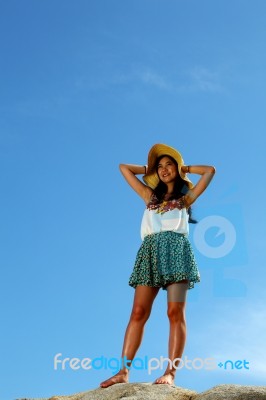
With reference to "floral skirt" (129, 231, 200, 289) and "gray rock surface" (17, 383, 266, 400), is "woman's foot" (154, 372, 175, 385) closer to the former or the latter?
"gray rock surface" (17, 383, 266, 400)

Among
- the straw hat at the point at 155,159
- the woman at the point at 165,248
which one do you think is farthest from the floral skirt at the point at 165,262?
the straw hat at the point at 155,159

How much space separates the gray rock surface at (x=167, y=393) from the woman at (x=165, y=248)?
178mm

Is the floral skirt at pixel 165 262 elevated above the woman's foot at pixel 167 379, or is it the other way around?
the floral skirt at pixel 165 262

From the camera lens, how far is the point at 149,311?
268 inches

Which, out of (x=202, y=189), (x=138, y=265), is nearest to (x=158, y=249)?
(x=138, y=265)

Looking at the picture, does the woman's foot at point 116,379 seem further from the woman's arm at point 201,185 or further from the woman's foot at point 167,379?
the woman's arm at point 201,185

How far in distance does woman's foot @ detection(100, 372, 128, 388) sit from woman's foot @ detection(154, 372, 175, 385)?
0.40m

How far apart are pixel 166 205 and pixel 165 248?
0.56m

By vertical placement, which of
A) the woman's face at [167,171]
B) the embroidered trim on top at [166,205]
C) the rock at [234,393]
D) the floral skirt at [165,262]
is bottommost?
the rock at [234,393]

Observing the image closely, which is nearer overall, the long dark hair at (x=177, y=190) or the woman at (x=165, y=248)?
the woman at (x=165, y=248)

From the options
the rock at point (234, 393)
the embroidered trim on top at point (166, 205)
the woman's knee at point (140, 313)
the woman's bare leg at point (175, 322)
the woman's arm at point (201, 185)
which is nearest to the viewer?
the rock at point (234, 393)

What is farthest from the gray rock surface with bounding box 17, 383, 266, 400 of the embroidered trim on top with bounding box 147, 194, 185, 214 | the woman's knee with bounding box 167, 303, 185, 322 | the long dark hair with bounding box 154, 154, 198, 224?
the long dark hair with bounding box 154, 154, 198, 224

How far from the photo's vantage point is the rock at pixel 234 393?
555 centimetres

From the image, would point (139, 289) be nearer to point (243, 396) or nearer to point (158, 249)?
point (158, 249)
